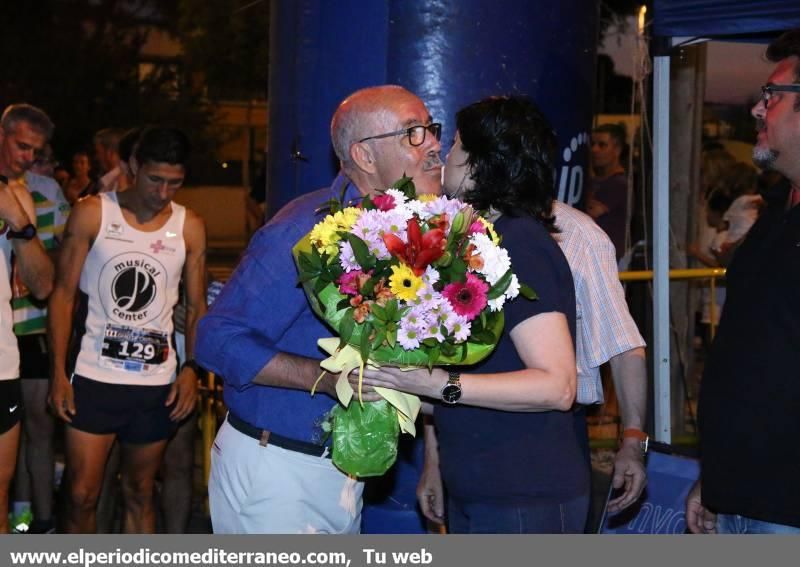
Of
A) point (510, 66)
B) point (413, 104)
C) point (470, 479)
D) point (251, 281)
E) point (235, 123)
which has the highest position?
point (235, 123)

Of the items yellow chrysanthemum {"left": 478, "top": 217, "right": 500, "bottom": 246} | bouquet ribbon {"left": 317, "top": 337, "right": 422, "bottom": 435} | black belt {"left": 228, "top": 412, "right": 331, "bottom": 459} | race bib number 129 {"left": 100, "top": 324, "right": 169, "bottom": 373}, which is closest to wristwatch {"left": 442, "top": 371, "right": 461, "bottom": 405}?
bouquet ribbon {"left": 317, "top": 337, "right": 422, "bottom": 435}

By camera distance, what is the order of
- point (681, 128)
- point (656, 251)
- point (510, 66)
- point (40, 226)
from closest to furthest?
point (510, 66), point (656, 251), point (40, 226), point (681, 128)

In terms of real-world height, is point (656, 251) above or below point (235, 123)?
below

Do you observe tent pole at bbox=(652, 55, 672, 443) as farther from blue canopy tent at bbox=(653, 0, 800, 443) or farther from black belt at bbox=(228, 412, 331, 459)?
black belt at bbox=(228, 412, 331, 459)

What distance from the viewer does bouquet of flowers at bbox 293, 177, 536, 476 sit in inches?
123

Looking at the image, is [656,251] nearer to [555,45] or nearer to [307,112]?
[555,45]

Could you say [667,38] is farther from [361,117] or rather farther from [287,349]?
[287,349]

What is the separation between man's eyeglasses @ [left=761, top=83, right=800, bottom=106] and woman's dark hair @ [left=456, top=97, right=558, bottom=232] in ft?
2.48

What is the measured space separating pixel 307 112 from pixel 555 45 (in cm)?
128

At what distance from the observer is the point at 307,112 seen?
19.7 ft

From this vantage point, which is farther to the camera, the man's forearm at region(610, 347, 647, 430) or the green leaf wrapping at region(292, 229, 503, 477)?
the man's forearm at region(610, 347, 647, 430)

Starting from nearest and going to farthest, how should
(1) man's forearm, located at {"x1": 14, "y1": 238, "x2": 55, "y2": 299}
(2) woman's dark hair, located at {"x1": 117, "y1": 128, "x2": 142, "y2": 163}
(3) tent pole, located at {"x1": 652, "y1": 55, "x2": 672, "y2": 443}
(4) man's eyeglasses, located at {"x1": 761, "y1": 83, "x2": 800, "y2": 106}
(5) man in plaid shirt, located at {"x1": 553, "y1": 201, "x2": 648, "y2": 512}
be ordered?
1. (4) man's eyeglasses, located at {"x1": 761, "y1": 83, "x2": 800, "y2": 106}
2. (5) man in plaid shirt, located at {"x1": 553, "y1": 201, "x2": 648, "y2": 512}
3. (1) man's forearm, located at {"x1": 14, "y1": 238, "x2": 55, "y2": 299}
4. (3) tent pole, located at {"x1": 652, "y1": 55, "x2": 672, "y2": 443}
5. (2) woman's dark hair, located at {"x1": 117, "y1": 128, "x2": 142, "y2": 163}

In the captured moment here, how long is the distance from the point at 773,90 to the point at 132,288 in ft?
11.2

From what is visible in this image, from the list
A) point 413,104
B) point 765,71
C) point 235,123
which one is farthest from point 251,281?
point 235,123
